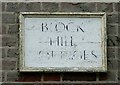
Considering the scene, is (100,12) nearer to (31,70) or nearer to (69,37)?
(69,37)

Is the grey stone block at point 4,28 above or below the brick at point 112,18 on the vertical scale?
below

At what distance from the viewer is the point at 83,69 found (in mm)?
2432

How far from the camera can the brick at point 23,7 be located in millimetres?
2492

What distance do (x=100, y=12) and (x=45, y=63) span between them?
479 millimetres

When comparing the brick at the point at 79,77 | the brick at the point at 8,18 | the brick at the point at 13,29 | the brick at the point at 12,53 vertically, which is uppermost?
the brick at the point at 8,18

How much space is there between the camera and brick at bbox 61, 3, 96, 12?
2496 mm

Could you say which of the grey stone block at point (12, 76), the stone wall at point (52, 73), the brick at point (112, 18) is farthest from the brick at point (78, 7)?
the grey stone block at point (12, 76)

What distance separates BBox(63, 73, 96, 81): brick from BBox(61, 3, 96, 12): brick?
0.41m

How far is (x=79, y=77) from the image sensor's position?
96.7 inches

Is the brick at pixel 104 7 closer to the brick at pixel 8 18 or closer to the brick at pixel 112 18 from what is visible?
the brick at pixel 112 18

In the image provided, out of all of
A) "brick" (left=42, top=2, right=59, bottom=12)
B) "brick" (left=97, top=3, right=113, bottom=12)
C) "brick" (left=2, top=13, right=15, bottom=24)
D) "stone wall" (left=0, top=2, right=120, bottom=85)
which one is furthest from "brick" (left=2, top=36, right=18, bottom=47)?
"brick" (left=97, top=3, right=113, bottom=12)

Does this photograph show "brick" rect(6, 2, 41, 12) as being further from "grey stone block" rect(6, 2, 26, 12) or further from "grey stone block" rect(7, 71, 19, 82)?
"grey stone block" rect(7, 71, 19, 82)

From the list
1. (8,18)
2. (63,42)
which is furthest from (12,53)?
(63,42)

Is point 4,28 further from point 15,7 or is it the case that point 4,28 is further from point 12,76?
point 12,76
